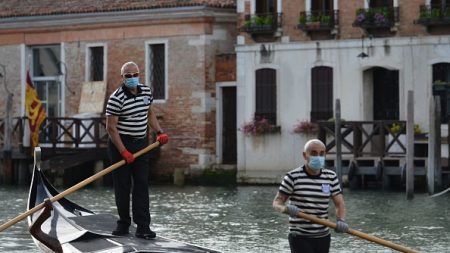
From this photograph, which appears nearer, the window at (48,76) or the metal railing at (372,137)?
the metal railing at (372,137)

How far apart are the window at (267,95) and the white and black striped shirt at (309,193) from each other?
1430 cm

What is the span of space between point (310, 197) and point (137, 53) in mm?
16078

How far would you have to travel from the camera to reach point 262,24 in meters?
23.0

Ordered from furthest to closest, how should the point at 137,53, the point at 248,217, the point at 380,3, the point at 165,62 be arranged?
1. the point at 137,53
2. the point at 165,62
3. the point at 380,3
4. the point at 248,217

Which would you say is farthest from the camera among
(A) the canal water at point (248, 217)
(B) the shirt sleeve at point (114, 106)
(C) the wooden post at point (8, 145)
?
(C) the wooden post at point (8, 145)

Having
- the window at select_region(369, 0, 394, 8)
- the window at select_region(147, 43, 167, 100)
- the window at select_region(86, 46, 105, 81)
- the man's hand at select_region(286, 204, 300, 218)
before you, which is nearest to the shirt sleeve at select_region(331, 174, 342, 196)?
the man's hand at select_region(286, 204, 300, 218)

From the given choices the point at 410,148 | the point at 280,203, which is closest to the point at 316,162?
the point at 280,203

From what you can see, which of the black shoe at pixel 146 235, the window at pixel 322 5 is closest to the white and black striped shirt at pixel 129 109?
the black shoe at pixel 146 235

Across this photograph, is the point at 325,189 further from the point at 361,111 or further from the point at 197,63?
the point at 197,63

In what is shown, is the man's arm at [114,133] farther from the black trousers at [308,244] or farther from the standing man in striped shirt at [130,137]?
the black trousers at [308,244]

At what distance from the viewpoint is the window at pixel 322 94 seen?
895 inches

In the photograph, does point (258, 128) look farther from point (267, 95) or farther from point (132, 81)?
point (132, 81)

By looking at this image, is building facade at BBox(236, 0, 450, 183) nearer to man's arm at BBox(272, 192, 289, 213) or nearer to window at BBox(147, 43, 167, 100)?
window at BBox(147, 43, 167, 100)

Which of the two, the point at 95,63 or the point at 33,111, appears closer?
the point at 33,111
